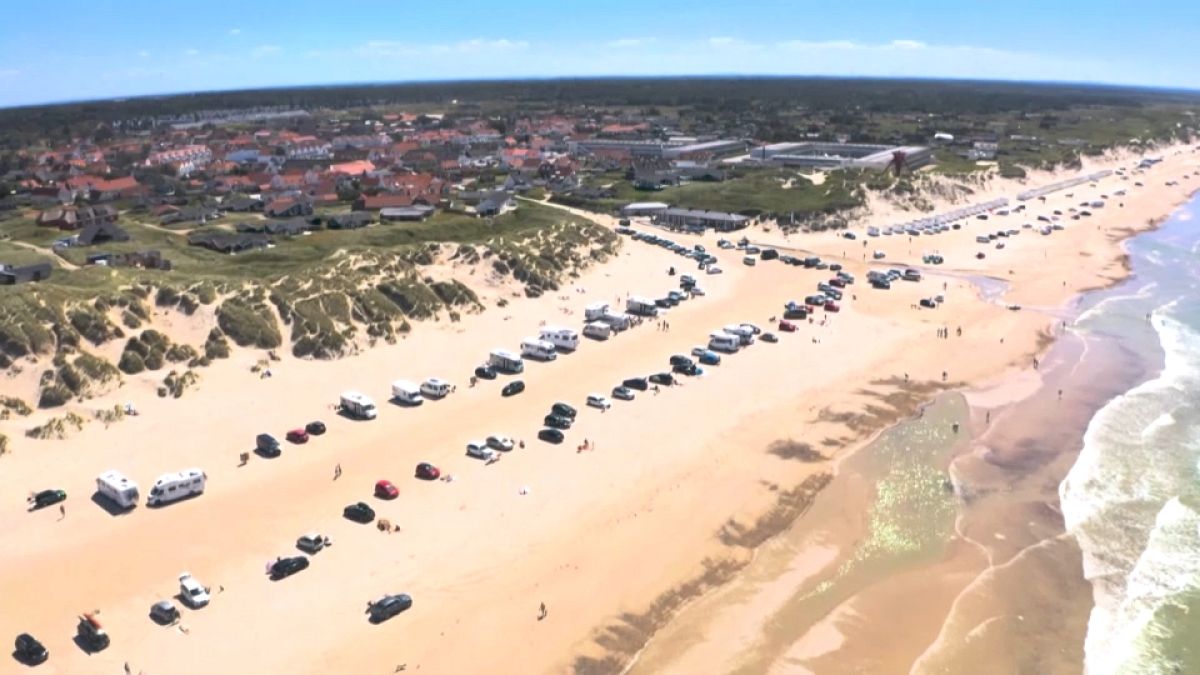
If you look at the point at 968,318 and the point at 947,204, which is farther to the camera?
the point at 947,204

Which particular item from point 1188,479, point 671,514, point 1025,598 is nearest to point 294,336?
point 671,514

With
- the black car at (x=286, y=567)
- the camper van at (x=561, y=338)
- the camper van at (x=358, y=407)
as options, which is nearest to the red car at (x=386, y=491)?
Answer: the black car at (x=286, y=567)

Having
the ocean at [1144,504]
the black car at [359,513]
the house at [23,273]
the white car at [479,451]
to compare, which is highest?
the house at [23,273]

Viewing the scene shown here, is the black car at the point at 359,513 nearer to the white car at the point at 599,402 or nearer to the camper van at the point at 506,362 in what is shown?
the white car at the point at 599,402

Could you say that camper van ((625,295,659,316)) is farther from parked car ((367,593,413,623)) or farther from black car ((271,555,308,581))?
parked car ((367,593,413,623))

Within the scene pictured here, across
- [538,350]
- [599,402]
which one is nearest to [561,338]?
[538,350]

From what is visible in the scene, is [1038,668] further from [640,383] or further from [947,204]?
[947,204]
